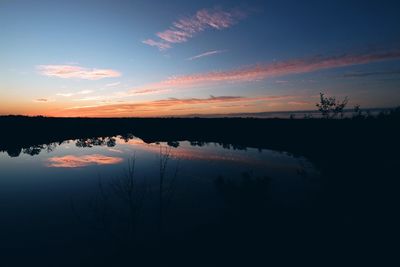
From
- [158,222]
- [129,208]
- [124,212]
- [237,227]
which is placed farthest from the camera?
[129,208]

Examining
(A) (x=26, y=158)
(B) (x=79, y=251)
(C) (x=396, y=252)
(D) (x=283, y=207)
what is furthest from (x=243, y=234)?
(A) (x=26, y=158)

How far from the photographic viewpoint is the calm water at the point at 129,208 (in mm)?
12422

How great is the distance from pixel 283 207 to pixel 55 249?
1217 centimetres

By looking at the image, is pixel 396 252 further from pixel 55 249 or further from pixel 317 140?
pixel 317 140

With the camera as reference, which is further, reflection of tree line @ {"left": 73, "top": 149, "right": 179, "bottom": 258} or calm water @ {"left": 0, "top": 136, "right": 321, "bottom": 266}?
reflection of tree line @ {"left": 73, "top": 149, "right": 179, "bottom": 258}

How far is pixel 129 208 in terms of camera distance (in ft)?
54.5

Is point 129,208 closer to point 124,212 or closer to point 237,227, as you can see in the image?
point 124,212

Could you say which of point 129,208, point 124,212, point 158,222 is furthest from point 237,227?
point 129,208

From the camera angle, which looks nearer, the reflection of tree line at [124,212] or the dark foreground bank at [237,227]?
the dark foreground bank at [237,227]

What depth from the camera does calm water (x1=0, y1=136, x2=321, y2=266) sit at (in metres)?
12.4

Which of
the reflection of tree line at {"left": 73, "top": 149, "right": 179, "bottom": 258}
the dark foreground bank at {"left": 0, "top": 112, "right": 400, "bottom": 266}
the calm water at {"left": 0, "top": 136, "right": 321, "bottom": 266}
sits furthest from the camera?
the reflection of tree line at {"left": 73, "top": 149, "right": 179, "bottom": 258}

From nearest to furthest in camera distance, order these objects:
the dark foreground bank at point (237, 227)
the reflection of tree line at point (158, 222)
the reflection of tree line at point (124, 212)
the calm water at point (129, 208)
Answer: the dark foreground bank at point (237, 227)
the reflection of tree line at point (158, 222)
the calm water at point (129, 208)
the reflection of tree line at point (124, 212)

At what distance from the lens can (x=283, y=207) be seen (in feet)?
56.3

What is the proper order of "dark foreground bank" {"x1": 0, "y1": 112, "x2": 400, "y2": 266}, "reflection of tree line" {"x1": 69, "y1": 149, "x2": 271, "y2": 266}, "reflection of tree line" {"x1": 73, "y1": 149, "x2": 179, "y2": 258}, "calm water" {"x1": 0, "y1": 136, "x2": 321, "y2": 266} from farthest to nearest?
"reflection of tree line" {"x1": 73, "y1": 149, "x2": 179, "y2": 258}
"calm water" {"x1": 0, "y1": 136, "x2": 321, "y2": 266}
"reflection of tree line" {"x1": 69, "y1": 149, "x2": 271, "y2": 266}
"dark foreground bank" {"x1": 0, "y1": 112, "x2": 400, "y2": 266}
